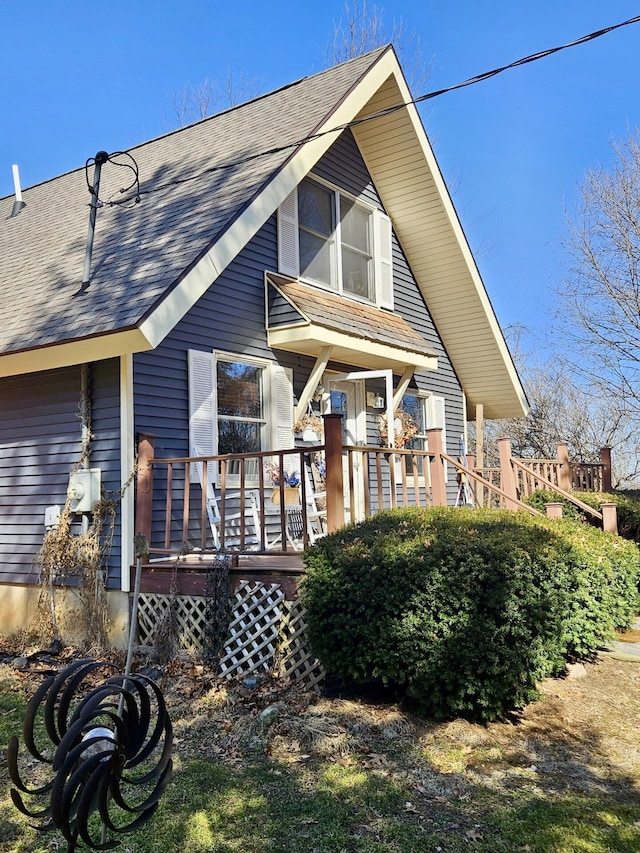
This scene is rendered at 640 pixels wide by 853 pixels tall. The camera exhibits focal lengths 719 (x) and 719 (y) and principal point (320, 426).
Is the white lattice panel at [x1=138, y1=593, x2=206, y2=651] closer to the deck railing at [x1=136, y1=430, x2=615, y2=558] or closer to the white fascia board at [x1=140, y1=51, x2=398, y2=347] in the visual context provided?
the deck railing at [x1=136, y1=430, x2=615, y2=558]

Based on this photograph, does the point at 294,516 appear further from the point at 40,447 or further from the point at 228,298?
the point at 40,447

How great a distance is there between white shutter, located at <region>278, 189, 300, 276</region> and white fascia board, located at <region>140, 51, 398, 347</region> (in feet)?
2.89

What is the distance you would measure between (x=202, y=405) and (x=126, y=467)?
117cm

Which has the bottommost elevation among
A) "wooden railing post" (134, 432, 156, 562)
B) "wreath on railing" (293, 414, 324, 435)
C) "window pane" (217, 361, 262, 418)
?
"wooden railing post" (134, 432, 156, 562)

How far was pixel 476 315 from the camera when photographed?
11523 mm

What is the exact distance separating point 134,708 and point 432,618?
2435mm

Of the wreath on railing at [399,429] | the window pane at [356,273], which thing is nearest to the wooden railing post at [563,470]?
the wreath on railing at [399,429]

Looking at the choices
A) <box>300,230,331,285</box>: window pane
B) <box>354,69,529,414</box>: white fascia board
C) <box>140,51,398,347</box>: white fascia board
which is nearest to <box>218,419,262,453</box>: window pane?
<box>140,51,398,347</box>: white fascia board

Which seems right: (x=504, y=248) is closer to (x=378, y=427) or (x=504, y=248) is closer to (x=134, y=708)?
(x=378, y=427)

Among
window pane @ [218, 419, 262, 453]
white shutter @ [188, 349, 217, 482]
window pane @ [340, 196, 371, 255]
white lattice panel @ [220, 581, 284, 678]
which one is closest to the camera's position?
white lattice panel @ [220, 581, 284, 678]

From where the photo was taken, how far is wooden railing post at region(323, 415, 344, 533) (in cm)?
559

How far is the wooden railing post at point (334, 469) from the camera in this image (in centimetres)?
559

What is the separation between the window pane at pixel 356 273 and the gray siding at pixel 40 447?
4227mm

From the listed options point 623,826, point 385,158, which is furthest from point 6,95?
point 623,826
